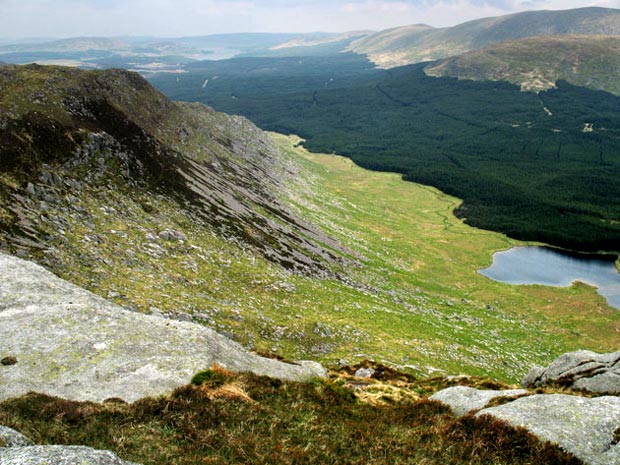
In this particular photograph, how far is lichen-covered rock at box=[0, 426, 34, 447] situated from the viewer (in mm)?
12861

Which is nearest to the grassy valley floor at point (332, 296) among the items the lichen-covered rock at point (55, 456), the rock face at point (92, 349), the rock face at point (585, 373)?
the rock face at point (92, 349)

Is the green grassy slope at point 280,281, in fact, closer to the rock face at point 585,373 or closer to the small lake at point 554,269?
the small lake at point 554,269

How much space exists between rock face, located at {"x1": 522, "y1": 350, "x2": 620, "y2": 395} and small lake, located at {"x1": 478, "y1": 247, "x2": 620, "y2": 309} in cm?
7273

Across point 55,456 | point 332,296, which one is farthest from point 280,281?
point 55,456

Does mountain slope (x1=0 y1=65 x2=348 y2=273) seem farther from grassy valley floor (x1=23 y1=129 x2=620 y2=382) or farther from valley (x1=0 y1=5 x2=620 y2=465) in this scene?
grassy valley floor (x1=23 y1=129 x2=620 y2=382)

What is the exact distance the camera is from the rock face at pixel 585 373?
2555 centimetres

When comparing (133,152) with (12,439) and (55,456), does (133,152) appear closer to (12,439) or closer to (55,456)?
(12,439)

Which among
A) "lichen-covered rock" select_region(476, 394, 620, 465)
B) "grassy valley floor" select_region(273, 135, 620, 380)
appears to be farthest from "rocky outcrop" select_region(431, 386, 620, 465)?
"grassy valley floor" select_region(273, 135, 620, 380)

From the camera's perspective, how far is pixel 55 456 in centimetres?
1180

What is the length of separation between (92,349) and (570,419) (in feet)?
76.6

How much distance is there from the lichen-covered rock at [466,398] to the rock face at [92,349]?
8.02 metres

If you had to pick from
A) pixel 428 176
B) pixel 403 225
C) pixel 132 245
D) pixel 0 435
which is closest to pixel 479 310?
pixel 403 225

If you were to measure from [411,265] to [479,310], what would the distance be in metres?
20.7

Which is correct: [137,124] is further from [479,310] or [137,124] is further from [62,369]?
[479,310]
